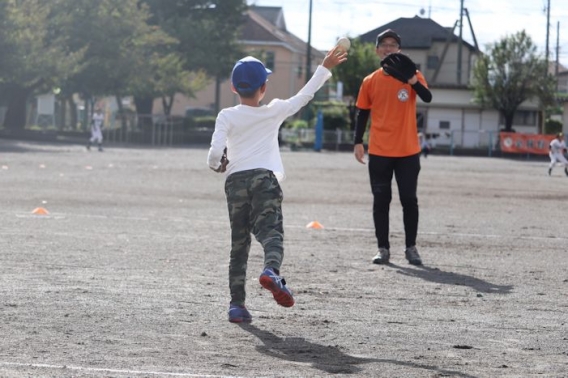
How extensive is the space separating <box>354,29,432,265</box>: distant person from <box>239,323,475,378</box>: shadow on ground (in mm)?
4409

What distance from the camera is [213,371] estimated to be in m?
5.74

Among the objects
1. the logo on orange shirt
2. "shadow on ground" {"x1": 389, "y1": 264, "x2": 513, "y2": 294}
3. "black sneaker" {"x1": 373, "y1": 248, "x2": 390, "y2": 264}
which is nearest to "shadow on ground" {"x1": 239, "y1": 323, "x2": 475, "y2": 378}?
"shadow on ground" {"x1": 389, "y1": 264, "x2": 513, "y2": 294}

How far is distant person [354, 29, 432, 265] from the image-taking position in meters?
11.2

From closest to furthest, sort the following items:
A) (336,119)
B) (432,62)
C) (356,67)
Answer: (336,119)
(356,67)
(432,62)

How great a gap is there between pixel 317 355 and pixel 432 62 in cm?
8323

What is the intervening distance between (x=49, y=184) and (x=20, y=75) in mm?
36294

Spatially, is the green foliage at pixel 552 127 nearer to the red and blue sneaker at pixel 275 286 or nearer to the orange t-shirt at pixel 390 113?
the orange t-shirt at pixel 390 113

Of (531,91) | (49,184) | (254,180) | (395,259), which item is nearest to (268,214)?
(254,180)

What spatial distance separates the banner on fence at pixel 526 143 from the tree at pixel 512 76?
8.27m

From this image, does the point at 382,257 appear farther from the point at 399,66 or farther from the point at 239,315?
the point at 239,315

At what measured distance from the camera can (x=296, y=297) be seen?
28.3 feet

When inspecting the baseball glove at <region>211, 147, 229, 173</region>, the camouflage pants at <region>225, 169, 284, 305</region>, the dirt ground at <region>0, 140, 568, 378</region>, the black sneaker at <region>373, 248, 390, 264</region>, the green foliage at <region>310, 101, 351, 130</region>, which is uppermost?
the green foliage at <region>310, 101, 351, 130</region>

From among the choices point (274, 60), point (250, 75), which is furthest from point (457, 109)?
point (250, 75)

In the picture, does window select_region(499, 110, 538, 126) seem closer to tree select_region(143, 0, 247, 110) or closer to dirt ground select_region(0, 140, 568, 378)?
tree select_region(143, 0, 247, 110)
